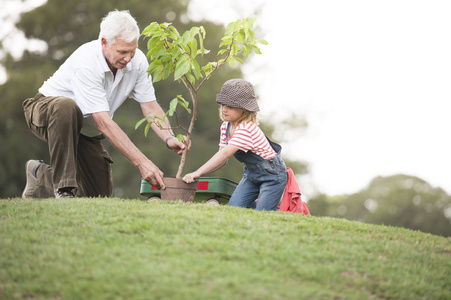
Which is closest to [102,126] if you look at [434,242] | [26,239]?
[26,239]

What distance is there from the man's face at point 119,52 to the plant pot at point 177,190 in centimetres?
147

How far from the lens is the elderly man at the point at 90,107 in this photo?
630 centimetres

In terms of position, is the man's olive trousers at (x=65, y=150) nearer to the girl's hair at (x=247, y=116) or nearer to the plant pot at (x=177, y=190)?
the plant pot at (x=177, y=190)

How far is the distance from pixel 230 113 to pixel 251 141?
42cm

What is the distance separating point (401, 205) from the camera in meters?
37.0

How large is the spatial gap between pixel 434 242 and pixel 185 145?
280 cm

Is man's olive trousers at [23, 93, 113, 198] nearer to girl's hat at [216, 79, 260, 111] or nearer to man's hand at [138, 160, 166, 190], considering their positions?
man's hand at [138, 160, 166, 190]

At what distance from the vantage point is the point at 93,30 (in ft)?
78.9

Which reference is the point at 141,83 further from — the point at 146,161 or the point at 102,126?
the point at 146,161

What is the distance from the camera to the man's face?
6.39 meters

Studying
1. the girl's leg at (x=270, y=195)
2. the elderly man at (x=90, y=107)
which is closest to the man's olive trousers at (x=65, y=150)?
the elderly man at (x=90, y=107)

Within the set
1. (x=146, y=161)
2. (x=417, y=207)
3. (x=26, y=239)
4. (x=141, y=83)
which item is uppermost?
(x=141, y=83)

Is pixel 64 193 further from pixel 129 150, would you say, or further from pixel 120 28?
pixel 120 28

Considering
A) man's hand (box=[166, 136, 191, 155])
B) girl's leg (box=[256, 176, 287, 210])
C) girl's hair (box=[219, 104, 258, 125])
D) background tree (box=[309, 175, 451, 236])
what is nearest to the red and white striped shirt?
girl's hair (box=[219, 104, 258, 125])
